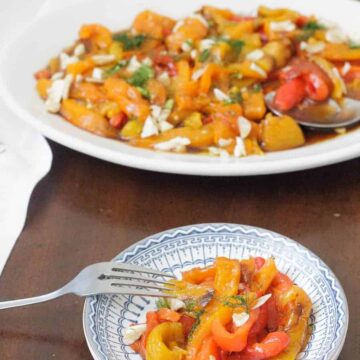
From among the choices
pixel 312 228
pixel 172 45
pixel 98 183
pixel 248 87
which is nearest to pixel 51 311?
pixel 98 183

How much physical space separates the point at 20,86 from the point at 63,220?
0.63 meters

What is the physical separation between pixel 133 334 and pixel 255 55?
1.26m

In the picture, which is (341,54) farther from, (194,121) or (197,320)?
(197,320)

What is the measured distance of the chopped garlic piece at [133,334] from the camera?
1.27m

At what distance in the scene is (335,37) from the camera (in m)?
2.41

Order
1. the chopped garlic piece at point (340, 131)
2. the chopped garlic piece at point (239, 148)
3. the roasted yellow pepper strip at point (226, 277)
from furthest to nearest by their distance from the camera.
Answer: the chopped garlic piece at point (340, 131)
the chopped garlic piece at point (239, 148)
the roasted yellow pepper strip at point (226, 277)

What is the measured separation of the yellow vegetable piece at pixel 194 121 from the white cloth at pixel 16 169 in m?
0.40

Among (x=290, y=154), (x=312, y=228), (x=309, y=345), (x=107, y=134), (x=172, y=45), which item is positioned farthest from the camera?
(x=172, y=45)

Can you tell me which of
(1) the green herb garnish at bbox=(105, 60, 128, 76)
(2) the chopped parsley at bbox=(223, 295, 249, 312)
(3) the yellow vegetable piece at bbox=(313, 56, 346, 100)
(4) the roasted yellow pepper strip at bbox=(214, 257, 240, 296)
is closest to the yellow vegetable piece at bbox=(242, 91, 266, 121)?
(3) the yellow vegetable piece at bbox=(313, 56, 346, 100)

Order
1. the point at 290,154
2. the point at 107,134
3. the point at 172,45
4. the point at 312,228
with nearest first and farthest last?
the point at 312,228
the point at 290,154
the point at 107,134
the point at 172,45

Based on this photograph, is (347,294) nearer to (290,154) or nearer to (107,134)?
(290,154)

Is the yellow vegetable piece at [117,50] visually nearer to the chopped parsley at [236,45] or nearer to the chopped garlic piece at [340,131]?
the chopped parsley at [236,45]

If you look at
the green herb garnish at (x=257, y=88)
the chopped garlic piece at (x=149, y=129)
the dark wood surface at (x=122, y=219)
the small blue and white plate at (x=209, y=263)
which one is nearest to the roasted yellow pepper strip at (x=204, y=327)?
the small blue and white plate at (x=209, y=263)

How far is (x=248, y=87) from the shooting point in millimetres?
2182
